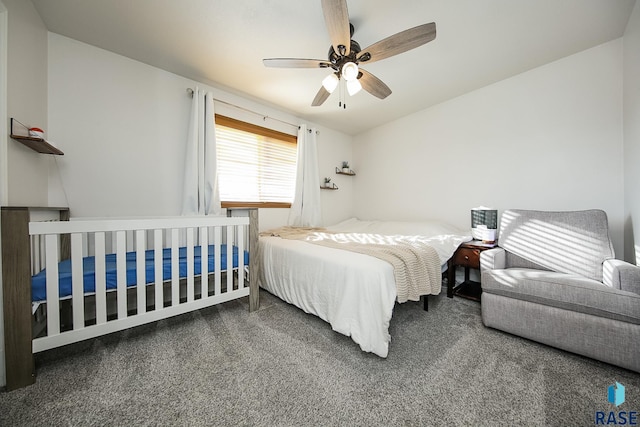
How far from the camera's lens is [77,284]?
1179mm

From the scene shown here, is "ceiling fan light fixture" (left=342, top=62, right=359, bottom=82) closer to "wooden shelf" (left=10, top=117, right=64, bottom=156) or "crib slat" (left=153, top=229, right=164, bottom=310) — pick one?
"crib slat" (left=153, top=229, right=164, bottom=310)

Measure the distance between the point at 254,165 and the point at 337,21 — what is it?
2.06m

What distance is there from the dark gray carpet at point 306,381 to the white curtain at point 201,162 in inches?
50.4

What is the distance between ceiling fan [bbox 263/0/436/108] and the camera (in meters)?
1.29

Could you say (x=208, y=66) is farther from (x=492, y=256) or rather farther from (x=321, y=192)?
(x=492, y=256)

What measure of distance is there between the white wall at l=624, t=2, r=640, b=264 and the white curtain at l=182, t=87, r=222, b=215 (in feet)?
12.0

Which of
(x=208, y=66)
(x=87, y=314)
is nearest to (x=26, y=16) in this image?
(x=208, y=66)

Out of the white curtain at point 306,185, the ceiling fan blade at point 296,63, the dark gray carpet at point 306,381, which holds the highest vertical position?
the ceiling fan blade at point 296,63

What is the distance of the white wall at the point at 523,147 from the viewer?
1.92 metres

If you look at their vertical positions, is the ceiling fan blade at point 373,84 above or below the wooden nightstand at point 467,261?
above

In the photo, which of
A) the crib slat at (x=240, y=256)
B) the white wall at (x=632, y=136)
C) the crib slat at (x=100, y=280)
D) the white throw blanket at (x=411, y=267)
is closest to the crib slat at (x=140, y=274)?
the crib slat at (x=100, y=280)

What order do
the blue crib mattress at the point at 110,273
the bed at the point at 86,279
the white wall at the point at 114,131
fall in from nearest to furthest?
the bed at the point at 86,279 < the blue crib mattress at the point at 110,273 < the white wall at the point at 114,131

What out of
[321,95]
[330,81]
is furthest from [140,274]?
[321,95]

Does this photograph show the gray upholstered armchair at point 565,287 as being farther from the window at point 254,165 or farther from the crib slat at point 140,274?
the window at point 254,165
